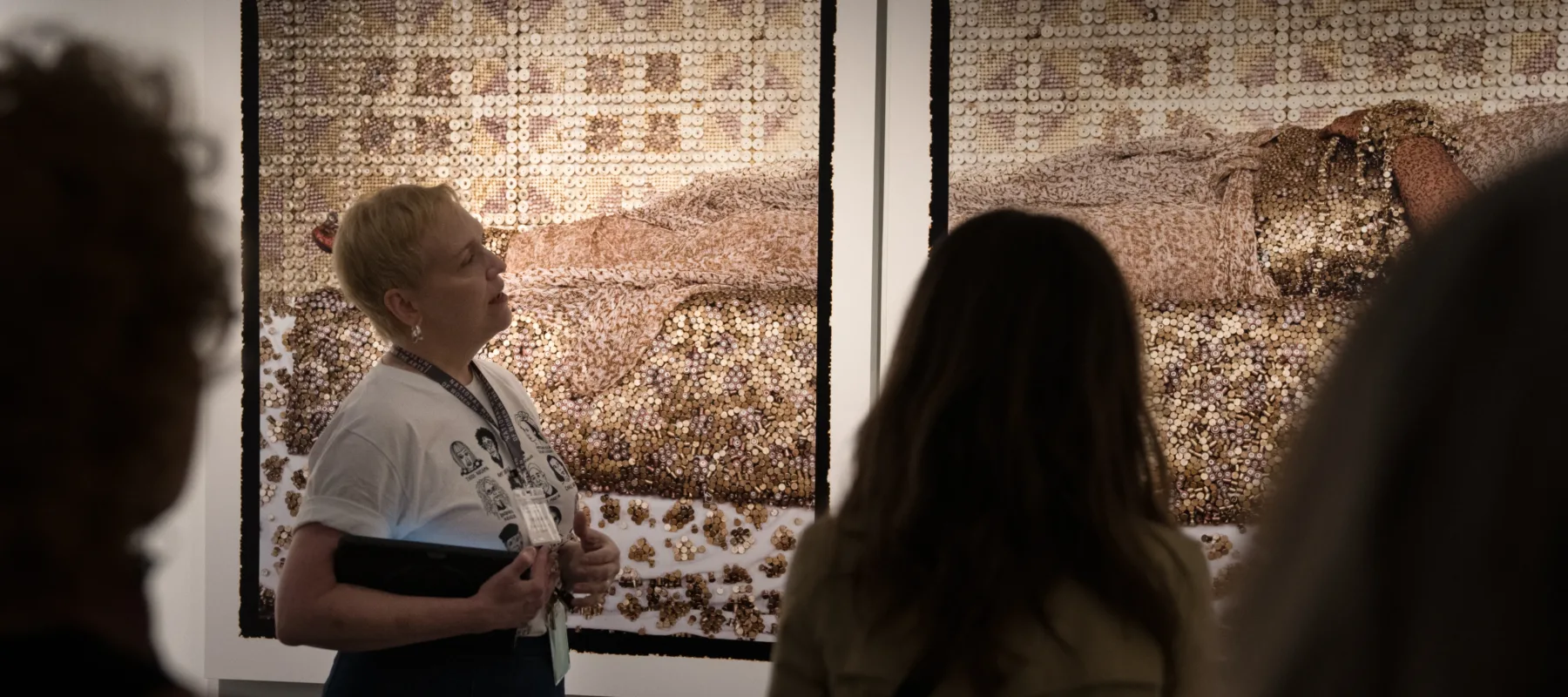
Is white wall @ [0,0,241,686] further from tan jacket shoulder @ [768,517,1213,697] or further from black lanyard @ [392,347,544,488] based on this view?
tan jacket shoulder @ [768,517,1213,697]

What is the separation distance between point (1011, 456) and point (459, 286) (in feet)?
3.89

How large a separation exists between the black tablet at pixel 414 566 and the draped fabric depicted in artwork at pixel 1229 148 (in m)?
1.14

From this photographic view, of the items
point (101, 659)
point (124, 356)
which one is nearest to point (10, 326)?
point (124, 356)

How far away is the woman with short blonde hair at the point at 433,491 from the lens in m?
1.76

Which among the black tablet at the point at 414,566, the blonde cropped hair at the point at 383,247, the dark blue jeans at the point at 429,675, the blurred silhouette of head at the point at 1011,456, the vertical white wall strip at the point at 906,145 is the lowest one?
the dark blue jeans at the point at 429,675

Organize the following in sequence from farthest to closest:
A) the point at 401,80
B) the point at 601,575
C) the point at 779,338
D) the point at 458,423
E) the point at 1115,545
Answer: the point at 401,80, the point at 779,338, the point at 601,575, the point at 458,423, the point at 1115,545

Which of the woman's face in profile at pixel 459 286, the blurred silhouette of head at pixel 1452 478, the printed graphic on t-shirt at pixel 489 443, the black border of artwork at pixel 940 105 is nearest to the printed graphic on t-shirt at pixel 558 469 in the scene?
the printed graphic on t-shirt at pixel 489 443

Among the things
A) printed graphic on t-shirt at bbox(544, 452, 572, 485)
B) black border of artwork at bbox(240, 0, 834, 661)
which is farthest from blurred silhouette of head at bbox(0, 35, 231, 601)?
black border of artwork at bbox(240, 0, 834, 661)

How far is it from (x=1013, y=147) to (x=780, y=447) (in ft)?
2.46

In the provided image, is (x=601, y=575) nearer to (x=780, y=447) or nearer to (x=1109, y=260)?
(x=780, y=447)

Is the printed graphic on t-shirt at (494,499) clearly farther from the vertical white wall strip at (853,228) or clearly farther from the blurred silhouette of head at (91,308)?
the blurred silhouette of head at (91,308)

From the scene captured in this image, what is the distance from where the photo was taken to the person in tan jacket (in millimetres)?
1055

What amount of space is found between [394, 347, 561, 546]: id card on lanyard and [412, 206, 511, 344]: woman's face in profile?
7cm

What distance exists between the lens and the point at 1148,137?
2295 millimetres
